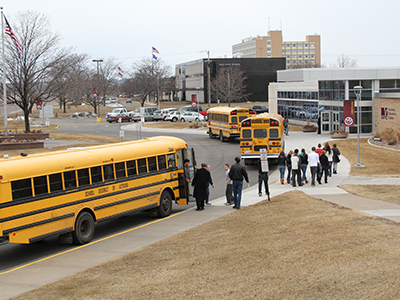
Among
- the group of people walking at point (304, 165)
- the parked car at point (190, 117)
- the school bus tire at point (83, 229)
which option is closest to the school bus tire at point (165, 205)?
the school bus tire at point (83, 229)

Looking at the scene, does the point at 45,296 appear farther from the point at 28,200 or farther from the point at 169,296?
the point at 28,200

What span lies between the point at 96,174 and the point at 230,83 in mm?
76395

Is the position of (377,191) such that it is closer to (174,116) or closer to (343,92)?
(343,92)

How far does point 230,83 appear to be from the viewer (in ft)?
286

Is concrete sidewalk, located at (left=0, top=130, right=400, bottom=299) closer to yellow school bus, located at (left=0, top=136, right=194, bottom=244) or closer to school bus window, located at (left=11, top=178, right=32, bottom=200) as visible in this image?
yellow school bus, located at (left=0, top=136, right=194, bottom=244)

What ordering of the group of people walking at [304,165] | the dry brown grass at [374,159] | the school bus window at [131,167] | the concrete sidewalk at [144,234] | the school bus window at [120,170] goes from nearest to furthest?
the concrete sidewalk at [144,234] → the school bus window at [120,170] → the school bus window at [131,167] → the group of people walking at [304,165] → the dry brown grass at [374,159]

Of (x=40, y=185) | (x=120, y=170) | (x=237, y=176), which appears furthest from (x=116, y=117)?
(x=40, y=185)

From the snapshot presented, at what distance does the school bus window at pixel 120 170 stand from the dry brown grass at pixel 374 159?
1288 cm

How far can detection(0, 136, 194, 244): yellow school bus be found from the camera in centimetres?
1023

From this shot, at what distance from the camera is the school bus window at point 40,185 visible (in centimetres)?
1065

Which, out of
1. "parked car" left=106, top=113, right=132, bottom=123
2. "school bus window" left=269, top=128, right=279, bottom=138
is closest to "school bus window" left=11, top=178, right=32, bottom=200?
"school bus window" left=269, top=128, right=279, bottom=138

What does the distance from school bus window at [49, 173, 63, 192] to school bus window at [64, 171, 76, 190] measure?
18 centimetres

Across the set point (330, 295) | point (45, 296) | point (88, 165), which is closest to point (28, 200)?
point (88, 165)

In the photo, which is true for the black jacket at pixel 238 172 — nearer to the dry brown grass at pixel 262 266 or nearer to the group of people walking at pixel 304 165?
the dry brown grass at pixel 262 266
